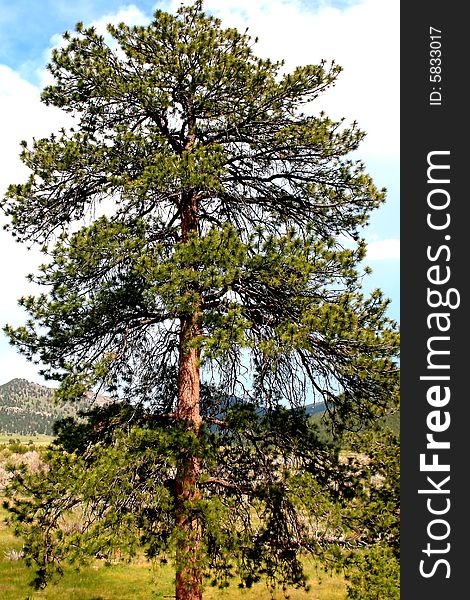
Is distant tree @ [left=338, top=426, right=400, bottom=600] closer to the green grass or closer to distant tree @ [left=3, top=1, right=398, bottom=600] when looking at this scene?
distant tree @ [left=3, top=1, right=398, bottom=600]

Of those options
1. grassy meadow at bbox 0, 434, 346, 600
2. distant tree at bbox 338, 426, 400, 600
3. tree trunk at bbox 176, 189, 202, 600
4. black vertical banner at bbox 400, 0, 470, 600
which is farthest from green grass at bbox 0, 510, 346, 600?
black vertical banner at bbox 400, 0, 470, 600

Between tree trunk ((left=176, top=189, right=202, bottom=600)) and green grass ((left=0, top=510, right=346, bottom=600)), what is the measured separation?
7000mm

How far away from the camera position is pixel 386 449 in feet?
37.8

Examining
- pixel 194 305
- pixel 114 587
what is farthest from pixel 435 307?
pixel 114 587

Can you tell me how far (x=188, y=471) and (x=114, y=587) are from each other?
416 inches

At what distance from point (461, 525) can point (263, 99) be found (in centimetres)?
730

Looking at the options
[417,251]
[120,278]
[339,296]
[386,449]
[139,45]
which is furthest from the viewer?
[386,449]

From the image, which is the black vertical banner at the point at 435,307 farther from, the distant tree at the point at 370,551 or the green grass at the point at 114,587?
the green grass at the point at 114,587

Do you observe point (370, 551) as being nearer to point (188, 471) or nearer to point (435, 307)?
point (188, 471)

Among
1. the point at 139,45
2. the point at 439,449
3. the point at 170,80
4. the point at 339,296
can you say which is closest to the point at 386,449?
the point at 339,296

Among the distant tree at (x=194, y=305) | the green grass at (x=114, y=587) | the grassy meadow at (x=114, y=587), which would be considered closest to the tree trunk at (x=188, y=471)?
the distant tree at (x=194, y=305)

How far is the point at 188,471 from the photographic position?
8539 millimetres

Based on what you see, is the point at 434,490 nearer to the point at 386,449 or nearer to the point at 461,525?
the point at 461,525

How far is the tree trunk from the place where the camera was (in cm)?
761
